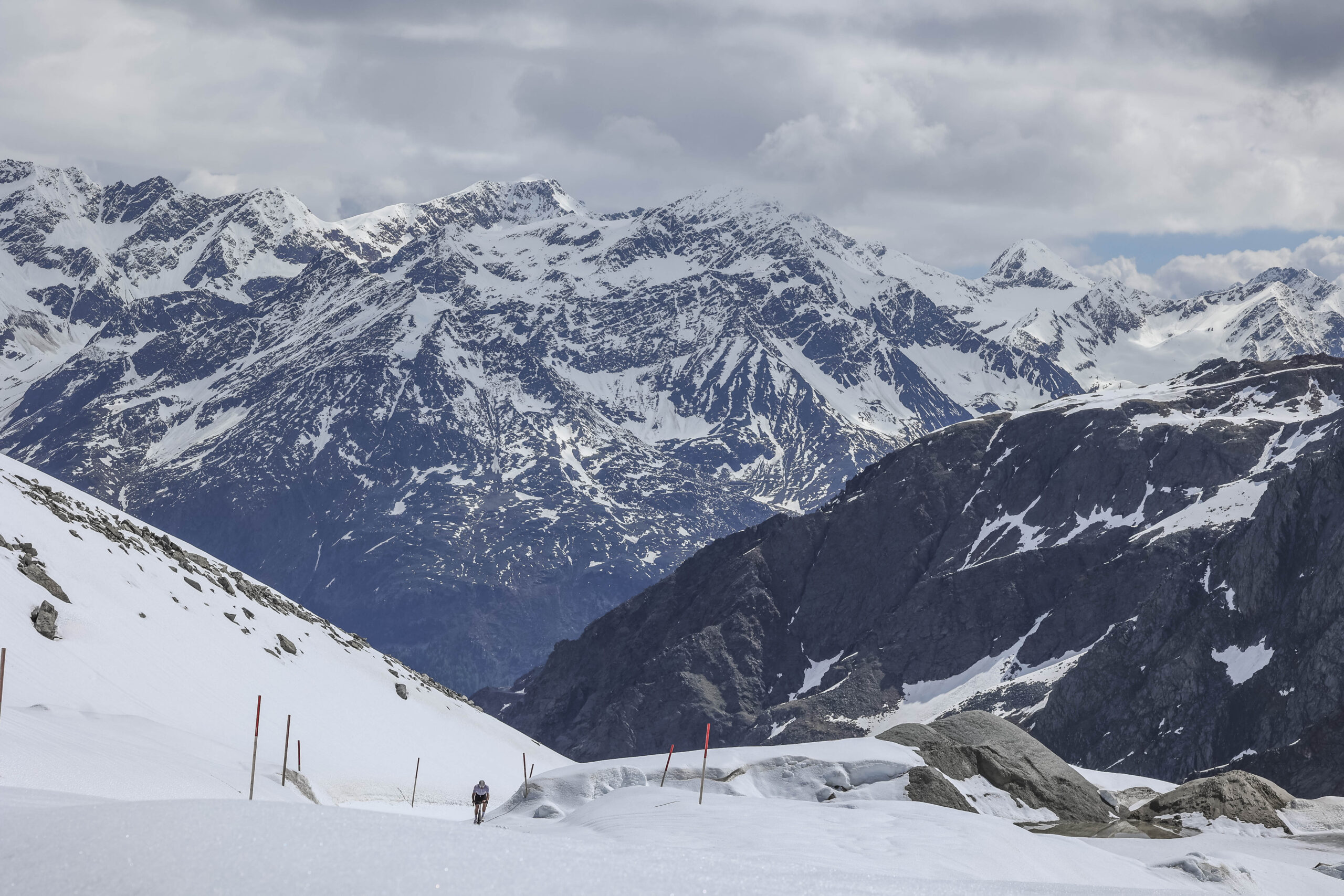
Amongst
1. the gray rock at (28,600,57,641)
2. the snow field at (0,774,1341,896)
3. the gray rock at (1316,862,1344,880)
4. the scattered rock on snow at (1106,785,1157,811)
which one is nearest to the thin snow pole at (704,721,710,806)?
the snow field at (0,774,1341,896)

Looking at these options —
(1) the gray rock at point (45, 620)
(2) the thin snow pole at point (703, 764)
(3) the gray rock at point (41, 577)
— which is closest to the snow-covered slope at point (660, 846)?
(2) the thin snow pole at point (703, 764)

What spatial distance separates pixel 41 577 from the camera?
46.6m

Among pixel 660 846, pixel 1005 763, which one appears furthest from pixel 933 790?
pixel 660 846

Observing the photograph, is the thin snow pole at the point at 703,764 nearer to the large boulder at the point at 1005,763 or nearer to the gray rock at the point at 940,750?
the gray rock at the point at 940,750

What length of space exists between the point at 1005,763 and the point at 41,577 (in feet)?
122

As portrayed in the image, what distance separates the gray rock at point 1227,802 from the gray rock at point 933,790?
28.2ft

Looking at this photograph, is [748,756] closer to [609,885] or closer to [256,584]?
[609,885]

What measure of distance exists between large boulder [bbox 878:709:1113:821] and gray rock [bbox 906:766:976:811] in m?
2.03

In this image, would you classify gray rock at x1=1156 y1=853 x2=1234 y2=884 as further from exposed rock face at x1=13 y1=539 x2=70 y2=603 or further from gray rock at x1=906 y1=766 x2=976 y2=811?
exposed rock face at x1=13 y1=539 x2=70 y2=603

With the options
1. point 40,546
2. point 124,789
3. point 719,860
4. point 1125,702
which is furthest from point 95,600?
point 1125,702

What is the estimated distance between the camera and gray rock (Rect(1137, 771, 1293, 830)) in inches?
1785

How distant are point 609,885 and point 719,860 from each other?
4773mm

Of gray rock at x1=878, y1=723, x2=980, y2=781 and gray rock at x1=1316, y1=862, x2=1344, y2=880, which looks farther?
gray rock at x1=878, y1=723, x2=980, y2=781

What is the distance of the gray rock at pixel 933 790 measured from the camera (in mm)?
41406
